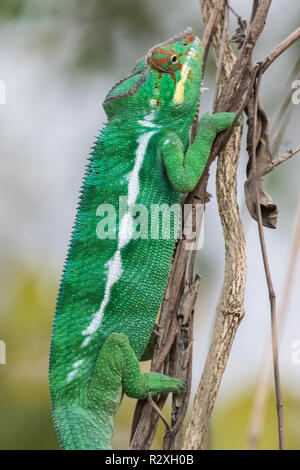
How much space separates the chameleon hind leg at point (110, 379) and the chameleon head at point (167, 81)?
0.86 m

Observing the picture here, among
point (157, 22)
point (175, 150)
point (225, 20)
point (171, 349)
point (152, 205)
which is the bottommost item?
point (171, 349)

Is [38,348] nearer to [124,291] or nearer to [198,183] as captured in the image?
[124,291]

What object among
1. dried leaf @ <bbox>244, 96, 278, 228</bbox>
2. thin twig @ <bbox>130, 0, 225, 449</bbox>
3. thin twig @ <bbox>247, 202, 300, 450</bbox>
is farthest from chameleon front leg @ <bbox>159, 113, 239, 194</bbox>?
thin twig @ <bbox>247, 202, 300, 450</bbox>

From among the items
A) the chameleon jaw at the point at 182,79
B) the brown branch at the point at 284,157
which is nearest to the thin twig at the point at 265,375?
the brown branch at the point at 284,157

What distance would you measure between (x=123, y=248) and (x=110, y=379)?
1.54 feet

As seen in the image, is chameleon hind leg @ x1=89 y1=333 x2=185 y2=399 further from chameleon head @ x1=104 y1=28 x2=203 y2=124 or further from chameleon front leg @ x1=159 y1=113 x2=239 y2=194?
chameleon head @ x1=104 y1=28 x2=203 y2=124

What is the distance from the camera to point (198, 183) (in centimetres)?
253

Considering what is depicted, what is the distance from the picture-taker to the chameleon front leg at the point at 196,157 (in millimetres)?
2471

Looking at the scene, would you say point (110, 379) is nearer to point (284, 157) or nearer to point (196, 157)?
point (196, 157)

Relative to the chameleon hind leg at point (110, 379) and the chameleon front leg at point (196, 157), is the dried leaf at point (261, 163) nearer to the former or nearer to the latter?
the chameleon front leg at point (196, 157)
